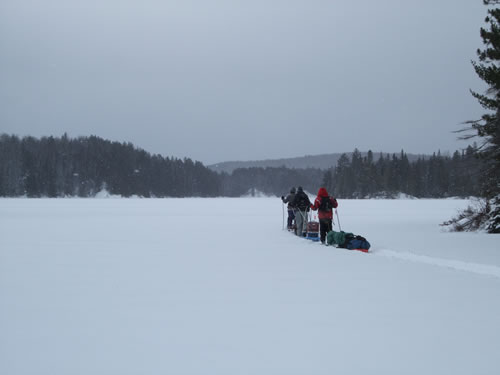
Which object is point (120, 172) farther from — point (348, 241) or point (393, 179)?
point (348, 241)

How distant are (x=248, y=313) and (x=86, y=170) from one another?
121005 mm

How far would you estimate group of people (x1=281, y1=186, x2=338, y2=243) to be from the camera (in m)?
14.4

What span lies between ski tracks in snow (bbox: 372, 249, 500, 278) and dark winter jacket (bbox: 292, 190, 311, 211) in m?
4.94

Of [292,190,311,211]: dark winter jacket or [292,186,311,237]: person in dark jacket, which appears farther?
[292,190,311,211]: dark winter jacket

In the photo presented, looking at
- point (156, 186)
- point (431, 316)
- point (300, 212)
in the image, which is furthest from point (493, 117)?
point (156, 186)

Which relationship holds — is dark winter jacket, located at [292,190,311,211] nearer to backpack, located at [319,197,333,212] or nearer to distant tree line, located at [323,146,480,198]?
backpack, located at [319,197,333,212]

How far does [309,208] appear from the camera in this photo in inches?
669

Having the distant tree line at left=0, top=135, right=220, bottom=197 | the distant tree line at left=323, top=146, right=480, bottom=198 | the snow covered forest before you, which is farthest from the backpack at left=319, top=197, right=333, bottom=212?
the distant tree line at left=0, top=135, right=220, bottom=197

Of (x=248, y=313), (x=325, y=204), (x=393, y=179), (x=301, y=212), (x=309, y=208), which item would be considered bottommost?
(x=248, y=313)

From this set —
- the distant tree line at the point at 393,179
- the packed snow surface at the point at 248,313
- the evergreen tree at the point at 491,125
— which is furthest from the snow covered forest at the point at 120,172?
the packed snow surface at the point at 248,313

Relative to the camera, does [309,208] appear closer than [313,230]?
No

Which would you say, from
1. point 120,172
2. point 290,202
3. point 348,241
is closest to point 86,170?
point 120,172

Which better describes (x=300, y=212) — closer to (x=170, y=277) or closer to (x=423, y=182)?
(x=170, y=277)

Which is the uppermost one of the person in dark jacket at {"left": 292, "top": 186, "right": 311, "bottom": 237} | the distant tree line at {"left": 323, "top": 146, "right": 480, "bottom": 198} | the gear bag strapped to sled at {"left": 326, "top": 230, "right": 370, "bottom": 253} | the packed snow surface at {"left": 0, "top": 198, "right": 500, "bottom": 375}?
the distant tree line at {"left": 323, "top": 146, "right": 480, "bottom": 198}
